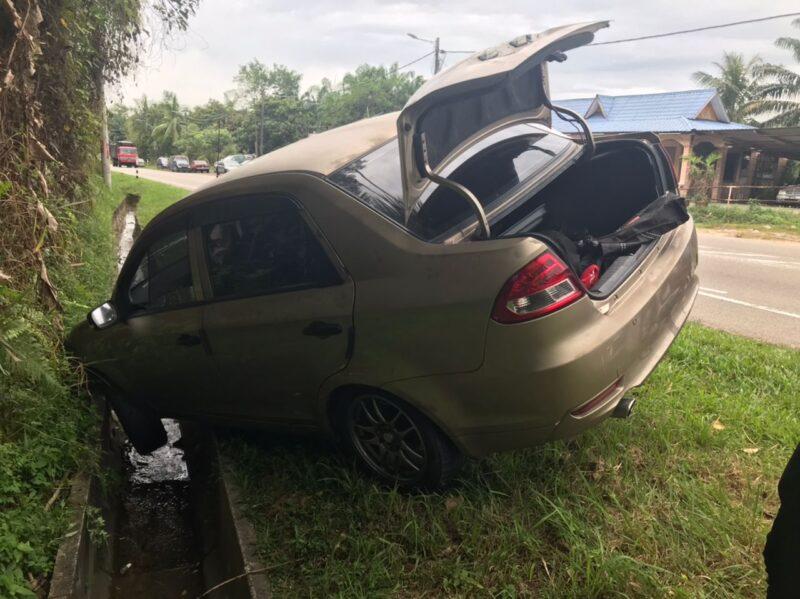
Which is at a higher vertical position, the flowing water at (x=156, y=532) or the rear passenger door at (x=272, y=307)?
the rear passenger door at (x=272, y=307)

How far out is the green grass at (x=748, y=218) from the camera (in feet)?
59.4

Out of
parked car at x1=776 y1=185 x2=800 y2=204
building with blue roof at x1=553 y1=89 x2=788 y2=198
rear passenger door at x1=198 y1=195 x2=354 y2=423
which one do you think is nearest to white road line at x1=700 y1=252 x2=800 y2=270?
rear passenger door at x1=198 y1=195 x2=354 y2=423

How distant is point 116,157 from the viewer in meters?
61.2

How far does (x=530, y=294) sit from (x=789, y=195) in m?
28.5

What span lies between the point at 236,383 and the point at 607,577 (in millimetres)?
1996

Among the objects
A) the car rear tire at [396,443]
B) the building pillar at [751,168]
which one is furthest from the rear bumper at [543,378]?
→ the building pillar at [751,168]

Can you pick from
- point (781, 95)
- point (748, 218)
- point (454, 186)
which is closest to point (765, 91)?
point (781, 95)

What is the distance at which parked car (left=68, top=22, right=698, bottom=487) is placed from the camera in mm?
2521

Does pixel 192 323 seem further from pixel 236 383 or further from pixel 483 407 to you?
pixel 483 407

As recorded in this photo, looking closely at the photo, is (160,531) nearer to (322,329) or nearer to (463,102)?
(322,329)

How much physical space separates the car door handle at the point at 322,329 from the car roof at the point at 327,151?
2.29ft

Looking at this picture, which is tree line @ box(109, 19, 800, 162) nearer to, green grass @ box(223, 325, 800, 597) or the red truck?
the red truck

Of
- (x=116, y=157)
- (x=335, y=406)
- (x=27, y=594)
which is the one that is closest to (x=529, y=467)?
(x=335, y=406)

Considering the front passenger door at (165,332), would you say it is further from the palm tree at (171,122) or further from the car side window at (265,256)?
the palm tree at (171,122)
